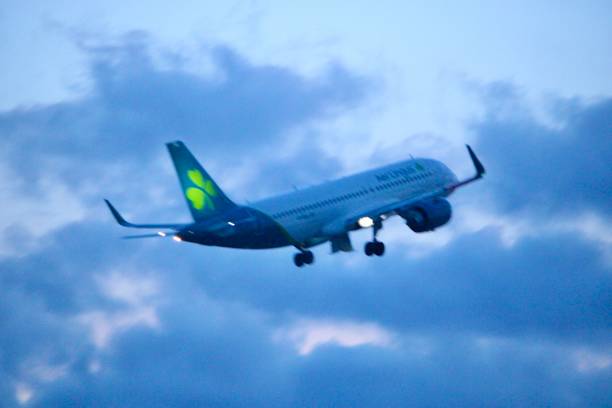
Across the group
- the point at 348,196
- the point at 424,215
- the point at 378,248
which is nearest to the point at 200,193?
the point at 348,196

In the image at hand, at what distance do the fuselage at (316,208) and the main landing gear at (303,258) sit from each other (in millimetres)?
1565

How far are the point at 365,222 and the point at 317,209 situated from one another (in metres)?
4.71

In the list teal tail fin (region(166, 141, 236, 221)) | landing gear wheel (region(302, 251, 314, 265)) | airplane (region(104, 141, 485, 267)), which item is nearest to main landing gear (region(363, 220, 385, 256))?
airplane (region(104, 141, 485, 267))

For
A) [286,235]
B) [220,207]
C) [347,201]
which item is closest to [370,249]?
[347,201]

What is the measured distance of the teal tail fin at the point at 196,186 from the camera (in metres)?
86.1

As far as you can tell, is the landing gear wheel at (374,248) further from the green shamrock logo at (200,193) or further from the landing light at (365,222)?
the green shamrock logo at (200,193)

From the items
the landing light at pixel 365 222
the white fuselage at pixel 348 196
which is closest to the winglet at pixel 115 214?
the white fuselage at pixel 348 196

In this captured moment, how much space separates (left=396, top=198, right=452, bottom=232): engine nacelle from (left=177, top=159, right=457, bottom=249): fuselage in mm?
2666

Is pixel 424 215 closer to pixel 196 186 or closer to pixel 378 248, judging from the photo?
pixel 378 248

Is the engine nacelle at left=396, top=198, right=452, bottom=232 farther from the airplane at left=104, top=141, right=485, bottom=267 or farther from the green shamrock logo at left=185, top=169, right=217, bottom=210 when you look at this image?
the green shamrock logo at left=185, top=169, right=217, bottom=210

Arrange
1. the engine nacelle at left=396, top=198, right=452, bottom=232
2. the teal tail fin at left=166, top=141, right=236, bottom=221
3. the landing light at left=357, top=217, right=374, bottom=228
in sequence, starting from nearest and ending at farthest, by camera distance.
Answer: the teal tail fin at left=166, top=141, right=236, bottom=221, the landing light at left=357, top=217, right=374, bottom=228, the engine nacelle at left=396, top=198, right=452, bottom=232

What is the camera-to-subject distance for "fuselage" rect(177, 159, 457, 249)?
8619 centimetres

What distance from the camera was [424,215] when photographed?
99062mm

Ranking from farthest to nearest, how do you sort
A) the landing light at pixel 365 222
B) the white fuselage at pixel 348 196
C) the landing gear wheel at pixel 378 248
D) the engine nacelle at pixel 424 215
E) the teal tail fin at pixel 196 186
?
the landing gear wheel at pixel 378 248 → the engine nacelle at pixel 424 215 → the landing light at pixel 365 222 → the white fuselage at pixel 348 196 → the teal tail fin at pixel 196 186
